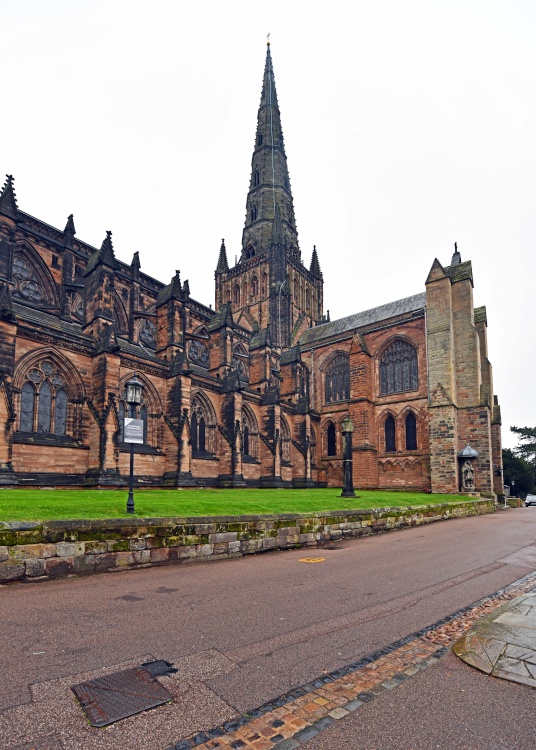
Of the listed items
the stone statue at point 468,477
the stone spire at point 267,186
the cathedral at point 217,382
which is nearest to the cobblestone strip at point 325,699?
the cathedral at point 217,382

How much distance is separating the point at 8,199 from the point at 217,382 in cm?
1523

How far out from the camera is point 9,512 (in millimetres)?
8516

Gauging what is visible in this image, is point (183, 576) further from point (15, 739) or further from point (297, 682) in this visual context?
point (15, 739)

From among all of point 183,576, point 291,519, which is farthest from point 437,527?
point 183,576

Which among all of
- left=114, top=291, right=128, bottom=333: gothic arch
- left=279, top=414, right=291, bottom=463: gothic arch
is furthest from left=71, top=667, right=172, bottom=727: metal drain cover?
left=279, top=414, right=291, bottom=463: gothic arch

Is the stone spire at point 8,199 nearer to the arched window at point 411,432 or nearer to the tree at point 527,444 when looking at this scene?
the arched window at point 411,432

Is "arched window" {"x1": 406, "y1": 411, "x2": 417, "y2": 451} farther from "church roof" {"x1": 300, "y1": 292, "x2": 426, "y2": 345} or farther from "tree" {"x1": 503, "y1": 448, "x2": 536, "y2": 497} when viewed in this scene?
"tree" {"x1": 503, "y1": 448, "x2": 536, "y2": 497}

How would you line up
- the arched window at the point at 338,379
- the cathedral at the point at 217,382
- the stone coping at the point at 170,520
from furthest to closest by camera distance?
the arched window at the point at 338,379, the cathedral at the point at 217,382, the stone coping at the point at 170,520

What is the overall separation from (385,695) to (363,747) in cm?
85

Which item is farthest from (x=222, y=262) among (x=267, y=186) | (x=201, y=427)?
(x=201, y=427)

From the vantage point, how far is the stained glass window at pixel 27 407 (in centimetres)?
2016

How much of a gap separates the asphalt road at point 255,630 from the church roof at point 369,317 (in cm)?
3105

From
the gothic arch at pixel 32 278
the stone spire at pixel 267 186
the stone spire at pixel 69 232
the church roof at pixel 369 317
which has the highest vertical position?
the stone spire at pixel 267 186

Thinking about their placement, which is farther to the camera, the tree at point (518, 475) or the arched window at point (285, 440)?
the tree at point (518, 475)
